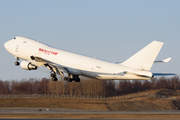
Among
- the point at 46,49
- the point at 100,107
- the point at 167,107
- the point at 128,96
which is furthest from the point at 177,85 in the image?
the point at 46,49

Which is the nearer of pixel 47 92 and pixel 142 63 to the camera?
pixel 142 63

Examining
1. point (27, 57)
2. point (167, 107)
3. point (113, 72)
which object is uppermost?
point (27, 57)

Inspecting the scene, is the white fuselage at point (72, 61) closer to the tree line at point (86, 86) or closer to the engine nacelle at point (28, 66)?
the engine nacelle at point (28, 66)

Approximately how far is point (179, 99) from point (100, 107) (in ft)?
96.2

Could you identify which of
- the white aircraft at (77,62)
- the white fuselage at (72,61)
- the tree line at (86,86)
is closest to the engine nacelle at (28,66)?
the white aircraft at (77,62)

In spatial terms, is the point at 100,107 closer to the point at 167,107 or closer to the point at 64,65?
the point at 167,107

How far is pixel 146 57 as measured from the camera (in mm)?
42531

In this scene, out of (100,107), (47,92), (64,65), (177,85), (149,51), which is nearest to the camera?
(149,51)

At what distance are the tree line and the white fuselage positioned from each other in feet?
189

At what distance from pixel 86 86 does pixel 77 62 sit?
62.6 metres

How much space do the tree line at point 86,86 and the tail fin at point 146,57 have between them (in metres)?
66.4

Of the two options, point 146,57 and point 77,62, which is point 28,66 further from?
point 146,57

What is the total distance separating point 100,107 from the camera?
265ft

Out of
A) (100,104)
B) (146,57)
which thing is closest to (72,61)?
(146,57)
